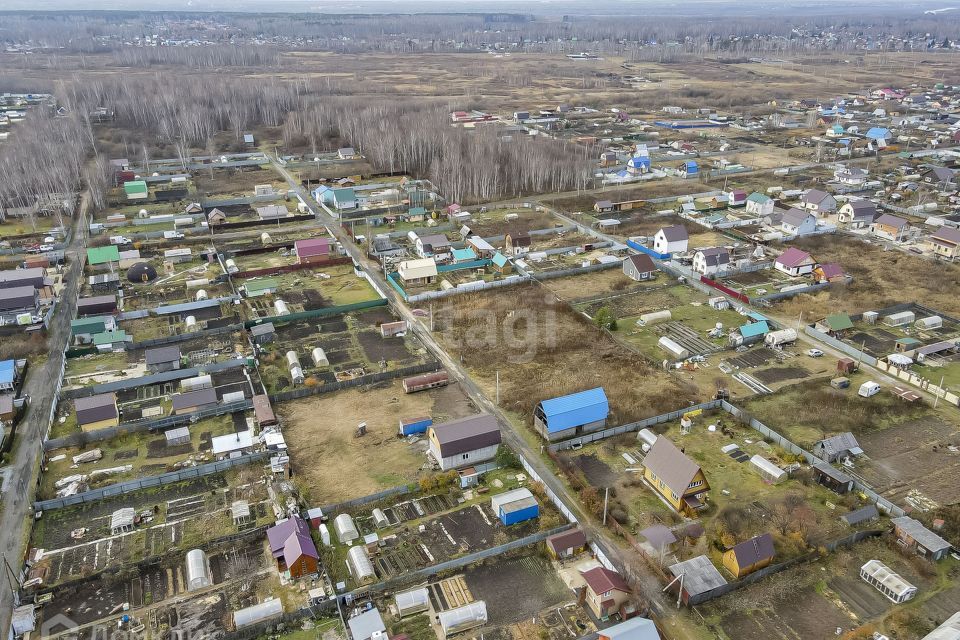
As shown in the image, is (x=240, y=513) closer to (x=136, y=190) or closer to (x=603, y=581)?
(x=603, y=581)

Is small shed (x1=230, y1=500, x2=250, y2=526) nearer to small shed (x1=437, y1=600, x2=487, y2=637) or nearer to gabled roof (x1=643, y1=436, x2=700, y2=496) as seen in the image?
small shed (x1=437, y1=600, x2=487, y2=637)

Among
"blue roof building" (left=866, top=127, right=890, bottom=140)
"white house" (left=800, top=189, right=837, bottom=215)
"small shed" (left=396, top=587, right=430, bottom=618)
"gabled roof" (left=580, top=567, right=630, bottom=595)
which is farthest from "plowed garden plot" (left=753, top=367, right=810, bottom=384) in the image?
"blue roof building" (left=866, top=127, right=890, bottom=140)

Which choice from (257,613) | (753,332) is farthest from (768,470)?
(257,613)

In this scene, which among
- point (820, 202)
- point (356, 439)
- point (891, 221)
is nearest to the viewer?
point (356, 439)

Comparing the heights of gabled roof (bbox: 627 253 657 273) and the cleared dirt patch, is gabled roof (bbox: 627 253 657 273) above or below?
above

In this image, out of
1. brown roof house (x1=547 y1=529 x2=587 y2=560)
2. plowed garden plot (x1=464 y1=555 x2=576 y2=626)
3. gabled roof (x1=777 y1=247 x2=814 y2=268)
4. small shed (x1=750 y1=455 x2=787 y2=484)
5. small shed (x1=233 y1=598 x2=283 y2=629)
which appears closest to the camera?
small shed (x1=233 y1=598 x2=283 y2=629)

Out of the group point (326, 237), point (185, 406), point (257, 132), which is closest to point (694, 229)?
point (326, 237)
